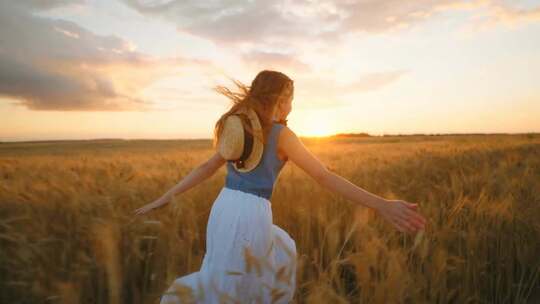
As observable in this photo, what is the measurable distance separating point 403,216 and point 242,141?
69 cm

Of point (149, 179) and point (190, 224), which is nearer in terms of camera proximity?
point (190, 224)

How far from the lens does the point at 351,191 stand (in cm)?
161

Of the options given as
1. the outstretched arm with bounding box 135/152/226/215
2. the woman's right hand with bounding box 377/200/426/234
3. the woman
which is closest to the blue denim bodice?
the woman

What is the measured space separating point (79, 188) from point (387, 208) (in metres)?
2.39

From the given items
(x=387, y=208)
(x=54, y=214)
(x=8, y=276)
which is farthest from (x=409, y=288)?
(x=54, y=214)

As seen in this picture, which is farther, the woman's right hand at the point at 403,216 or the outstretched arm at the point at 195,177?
the outstretched arm at the point at 195,177

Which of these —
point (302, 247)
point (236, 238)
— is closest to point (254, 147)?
point (236, 238)

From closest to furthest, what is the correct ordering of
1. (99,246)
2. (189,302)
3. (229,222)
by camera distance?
(189,302) < (99,246) < (229,222)

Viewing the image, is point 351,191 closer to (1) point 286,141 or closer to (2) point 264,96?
(1) point 286,141

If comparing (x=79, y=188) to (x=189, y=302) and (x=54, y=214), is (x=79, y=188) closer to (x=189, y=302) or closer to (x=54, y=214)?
(x=54, y=214)

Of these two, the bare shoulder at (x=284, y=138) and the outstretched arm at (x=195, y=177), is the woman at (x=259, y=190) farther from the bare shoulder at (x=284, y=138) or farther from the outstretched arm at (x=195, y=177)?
the outstretched arm at (x=195, y=177)

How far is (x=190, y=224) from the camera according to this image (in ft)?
7.82

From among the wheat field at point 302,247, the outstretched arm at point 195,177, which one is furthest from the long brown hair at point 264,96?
the wheat field at point 302,247

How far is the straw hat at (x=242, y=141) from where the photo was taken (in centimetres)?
171
